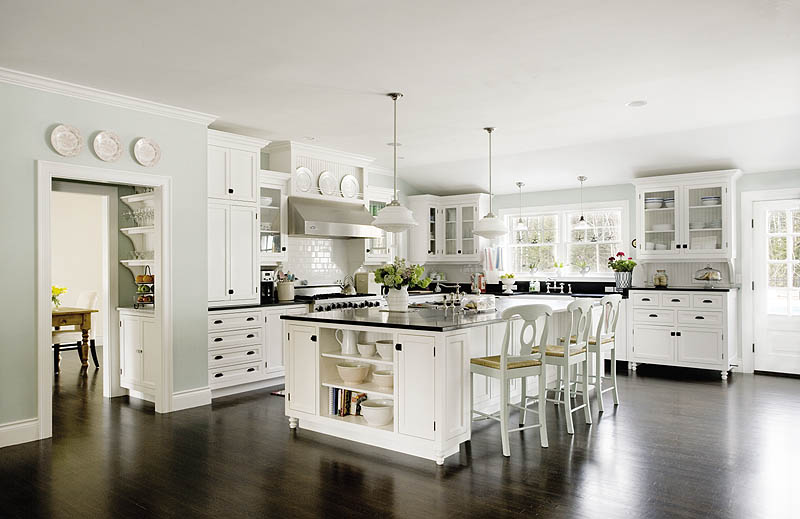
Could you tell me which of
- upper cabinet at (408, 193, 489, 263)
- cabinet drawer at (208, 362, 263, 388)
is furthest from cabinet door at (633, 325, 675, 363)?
cabinet drawer at (208, 362, 263, 388)

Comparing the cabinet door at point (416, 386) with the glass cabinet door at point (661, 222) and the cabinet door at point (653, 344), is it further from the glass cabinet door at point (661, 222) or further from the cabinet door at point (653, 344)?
the glass cabinet door at point (661, 222)

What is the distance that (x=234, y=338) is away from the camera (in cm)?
598

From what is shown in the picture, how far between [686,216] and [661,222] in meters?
0.32

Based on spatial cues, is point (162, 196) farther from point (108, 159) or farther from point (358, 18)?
point (358, 18)

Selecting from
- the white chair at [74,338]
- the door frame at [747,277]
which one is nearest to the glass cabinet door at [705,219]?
the door frame at [747,277]

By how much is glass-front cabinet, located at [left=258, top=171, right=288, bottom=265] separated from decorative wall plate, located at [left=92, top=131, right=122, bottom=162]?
6.11ft

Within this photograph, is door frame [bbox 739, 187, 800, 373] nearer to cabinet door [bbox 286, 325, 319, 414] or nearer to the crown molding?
cabinet door [bbox 286, 325, 319, 414]

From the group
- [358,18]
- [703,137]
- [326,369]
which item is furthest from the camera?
[703,137]

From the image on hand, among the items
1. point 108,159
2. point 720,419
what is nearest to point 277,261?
point 108,159

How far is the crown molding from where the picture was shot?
437 centimetres

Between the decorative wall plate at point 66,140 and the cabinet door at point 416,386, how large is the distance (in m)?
3.04

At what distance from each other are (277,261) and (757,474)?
201 inches

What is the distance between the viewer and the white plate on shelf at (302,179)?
7.06 meters

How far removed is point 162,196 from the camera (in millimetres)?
5305
